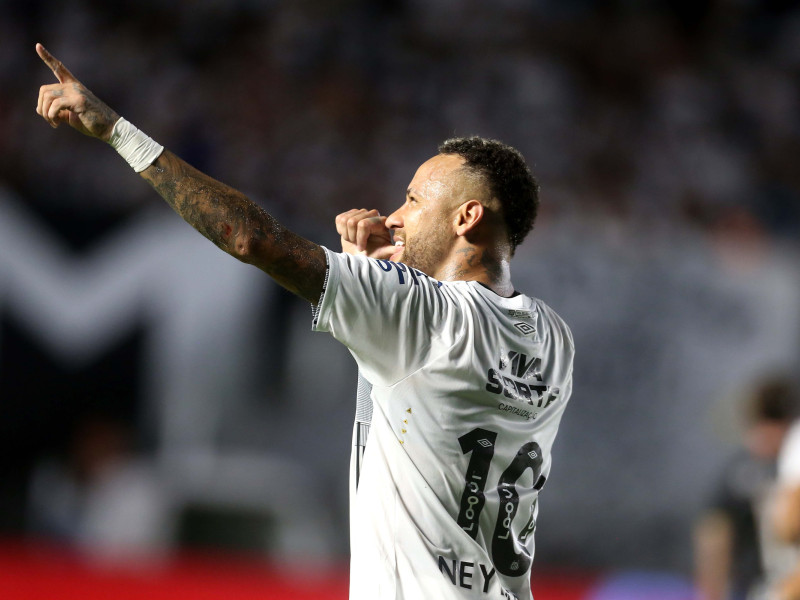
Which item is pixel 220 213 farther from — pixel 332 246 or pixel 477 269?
pixel 332 246

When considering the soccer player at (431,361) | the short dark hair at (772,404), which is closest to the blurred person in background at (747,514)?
the short dark hair at (772,404)

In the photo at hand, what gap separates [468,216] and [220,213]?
2.93 feet

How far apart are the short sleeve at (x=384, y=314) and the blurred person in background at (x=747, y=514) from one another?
3.55 m

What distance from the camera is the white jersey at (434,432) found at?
2.32m

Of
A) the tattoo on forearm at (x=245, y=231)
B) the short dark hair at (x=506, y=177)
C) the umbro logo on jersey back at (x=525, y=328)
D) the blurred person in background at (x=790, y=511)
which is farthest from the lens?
the blurred person in background at (x=790, y=511)

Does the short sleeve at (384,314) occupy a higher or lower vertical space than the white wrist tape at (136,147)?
lower

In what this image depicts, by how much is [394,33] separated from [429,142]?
1.49 meters

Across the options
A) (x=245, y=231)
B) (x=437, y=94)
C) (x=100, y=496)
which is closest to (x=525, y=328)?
(x=245, y=231)

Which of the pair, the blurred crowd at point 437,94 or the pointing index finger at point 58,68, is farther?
the blurred crowd at point 437,94

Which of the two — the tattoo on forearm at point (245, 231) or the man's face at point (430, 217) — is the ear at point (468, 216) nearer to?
the man's face at point (430, 217)

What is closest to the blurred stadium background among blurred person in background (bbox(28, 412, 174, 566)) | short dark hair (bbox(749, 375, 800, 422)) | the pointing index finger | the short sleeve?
blurred person in background (bbox(28, 412, 174, 566))

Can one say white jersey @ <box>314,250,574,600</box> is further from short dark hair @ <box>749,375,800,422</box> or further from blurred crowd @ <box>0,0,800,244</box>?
blurred crowd @ <box>0,0,800,244</box>

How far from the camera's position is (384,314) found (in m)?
2.29

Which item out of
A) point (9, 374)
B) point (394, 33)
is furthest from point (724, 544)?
point (394, 33)
